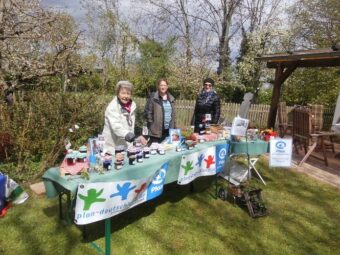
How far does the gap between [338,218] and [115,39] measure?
42.0 feet

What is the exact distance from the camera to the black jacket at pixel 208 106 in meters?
5.27

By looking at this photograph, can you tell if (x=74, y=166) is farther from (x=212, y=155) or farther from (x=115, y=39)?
(x=115, y=39)

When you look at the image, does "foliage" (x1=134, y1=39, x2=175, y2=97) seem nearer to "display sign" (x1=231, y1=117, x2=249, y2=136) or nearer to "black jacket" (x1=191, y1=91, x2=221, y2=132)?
"black jacket" (x1=191, y1=91, x2=221, y2=132)

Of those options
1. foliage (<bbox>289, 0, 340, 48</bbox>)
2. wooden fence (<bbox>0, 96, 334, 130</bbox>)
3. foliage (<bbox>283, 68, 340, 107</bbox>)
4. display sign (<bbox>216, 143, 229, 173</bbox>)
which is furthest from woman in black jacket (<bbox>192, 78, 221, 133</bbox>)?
foliage (<bbox>289, 0, 340, 48</bbox>)

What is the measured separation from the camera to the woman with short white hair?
3.59 m

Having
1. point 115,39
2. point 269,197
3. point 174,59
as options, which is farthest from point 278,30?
point 269,197

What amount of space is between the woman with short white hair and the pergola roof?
4487 millimetres

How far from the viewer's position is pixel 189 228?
372 centimetres

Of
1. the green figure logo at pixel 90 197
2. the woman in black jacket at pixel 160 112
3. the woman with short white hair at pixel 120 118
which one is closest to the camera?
the green figure logo at pixel 90 197

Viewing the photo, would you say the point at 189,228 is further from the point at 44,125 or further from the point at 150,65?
the point at 150,65

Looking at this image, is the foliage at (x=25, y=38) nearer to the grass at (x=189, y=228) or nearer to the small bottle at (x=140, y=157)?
the grass at (x=189, y=228)

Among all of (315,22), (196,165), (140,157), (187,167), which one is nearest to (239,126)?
(196,165)

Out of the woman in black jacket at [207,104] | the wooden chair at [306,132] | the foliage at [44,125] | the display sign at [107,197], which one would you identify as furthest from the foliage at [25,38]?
the wooden chair at [306,132]

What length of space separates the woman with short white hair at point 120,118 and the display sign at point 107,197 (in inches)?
Result: 25.8
